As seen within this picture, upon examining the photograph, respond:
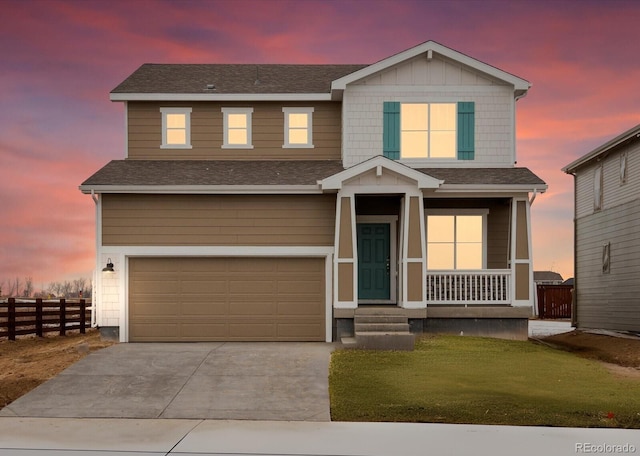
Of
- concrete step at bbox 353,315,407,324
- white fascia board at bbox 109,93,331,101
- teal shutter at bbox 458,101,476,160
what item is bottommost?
concrete step at bbox 353,315,407,324

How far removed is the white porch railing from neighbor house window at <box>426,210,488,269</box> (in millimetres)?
626

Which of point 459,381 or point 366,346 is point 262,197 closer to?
point 366,346

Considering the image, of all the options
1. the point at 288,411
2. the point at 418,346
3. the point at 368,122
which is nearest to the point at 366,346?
the point at 418,346

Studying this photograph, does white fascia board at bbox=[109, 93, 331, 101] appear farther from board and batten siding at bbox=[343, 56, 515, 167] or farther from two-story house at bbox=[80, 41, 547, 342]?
board and batten siding at bbox=[343, 56, 515, 167]

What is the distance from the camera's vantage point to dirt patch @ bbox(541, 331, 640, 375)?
16219mm

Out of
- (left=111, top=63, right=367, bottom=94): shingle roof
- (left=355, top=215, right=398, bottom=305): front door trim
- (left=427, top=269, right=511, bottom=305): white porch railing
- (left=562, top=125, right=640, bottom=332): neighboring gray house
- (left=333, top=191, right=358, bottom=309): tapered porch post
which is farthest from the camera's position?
(left=562, top=125, right=640, bottom=332): neighboring gray house

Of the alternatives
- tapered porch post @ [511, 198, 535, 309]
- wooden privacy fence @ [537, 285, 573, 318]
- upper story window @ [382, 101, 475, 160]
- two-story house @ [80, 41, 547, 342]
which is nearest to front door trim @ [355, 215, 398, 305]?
two-story house @ [80, 41, 547, 342]

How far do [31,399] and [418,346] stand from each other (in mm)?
8379

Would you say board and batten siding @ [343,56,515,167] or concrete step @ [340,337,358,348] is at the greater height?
board and batten siding @ [343,56,515,167]

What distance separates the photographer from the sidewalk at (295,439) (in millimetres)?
8547

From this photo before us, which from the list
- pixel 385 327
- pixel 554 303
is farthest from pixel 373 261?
pixel 554 303

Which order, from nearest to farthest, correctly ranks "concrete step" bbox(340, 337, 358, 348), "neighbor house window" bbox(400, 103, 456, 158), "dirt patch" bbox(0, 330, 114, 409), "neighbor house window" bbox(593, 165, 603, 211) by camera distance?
"dirt patch" bbox(0, 330, 114, 409) → "concrete step" bbox(340, 337, 358, 348) → "neighbor house window" bbox(400, 103, 456, 158) → "neighbor house window" bbox(593, 165, 603, 211)

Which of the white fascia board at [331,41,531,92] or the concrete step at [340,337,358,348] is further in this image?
the white fascia board at [331,41,531,92]

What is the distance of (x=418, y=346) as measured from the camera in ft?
52.3
